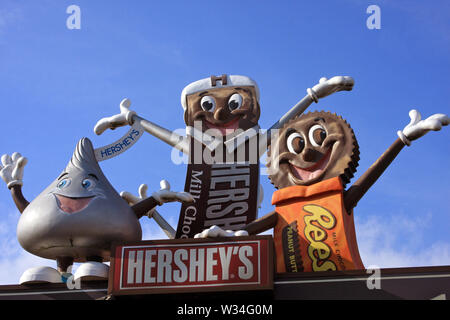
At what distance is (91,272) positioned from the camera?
9484 mm

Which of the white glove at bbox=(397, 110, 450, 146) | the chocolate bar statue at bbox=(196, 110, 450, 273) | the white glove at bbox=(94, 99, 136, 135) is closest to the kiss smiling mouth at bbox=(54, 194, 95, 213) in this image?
the chocolate bar statue at bbox=(196, 110, 450, 273)

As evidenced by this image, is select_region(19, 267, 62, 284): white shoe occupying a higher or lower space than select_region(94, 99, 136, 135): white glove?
lower

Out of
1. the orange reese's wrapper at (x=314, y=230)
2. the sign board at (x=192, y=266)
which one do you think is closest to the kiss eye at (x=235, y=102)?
the orange reese's wrapper at (x=314, y=230)

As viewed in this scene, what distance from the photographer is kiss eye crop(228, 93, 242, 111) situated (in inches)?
470

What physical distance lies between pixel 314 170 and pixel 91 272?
3.60 meters

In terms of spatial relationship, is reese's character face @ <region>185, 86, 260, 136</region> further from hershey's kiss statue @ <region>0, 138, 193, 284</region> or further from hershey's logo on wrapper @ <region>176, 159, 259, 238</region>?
hershey's kiss statue @ <region>0, 138, 193, 284</region>

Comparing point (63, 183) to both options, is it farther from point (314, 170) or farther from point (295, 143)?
point (314, 170)

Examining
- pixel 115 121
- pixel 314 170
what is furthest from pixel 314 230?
pixel 115 121

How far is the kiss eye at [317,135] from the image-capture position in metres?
10.4

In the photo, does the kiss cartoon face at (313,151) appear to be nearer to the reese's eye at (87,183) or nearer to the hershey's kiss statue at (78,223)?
the hershey's kiss statue at (78,223)

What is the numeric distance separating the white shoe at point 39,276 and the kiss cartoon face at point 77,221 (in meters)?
0.49

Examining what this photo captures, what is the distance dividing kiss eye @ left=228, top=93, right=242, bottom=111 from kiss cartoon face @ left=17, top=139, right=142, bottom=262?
8.72 feet
